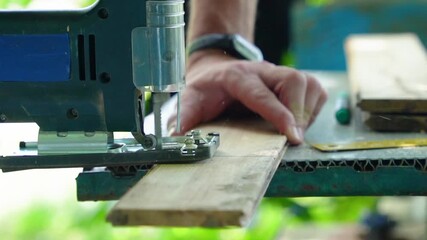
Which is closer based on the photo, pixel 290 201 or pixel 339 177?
pixel 339 177

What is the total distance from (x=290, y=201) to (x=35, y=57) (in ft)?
4.98

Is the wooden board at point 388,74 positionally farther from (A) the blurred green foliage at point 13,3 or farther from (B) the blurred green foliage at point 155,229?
(A) the blurred green foliage at point 13,3

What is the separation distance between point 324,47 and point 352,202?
75 centimetres

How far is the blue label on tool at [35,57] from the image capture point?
5.78 feet

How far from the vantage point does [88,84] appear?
5.78ft

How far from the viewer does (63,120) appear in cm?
178

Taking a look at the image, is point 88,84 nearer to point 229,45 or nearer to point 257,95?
point 257,95

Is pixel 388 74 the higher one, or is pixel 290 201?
pixel 388 74

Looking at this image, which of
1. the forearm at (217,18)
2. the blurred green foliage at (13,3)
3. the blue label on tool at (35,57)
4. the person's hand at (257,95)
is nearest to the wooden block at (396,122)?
the person's hand at (257,95)

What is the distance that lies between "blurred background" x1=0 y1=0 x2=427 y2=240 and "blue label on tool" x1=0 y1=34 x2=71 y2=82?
41.6 inches

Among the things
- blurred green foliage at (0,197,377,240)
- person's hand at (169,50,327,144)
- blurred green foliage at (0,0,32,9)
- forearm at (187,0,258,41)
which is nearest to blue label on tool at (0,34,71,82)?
person's hand at (169,50,327,144)

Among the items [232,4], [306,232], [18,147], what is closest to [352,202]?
[306,232]

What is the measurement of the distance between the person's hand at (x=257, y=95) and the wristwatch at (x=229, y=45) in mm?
177

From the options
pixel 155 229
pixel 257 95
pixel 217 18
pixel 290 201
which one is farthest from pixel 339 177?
pixel 155 229
